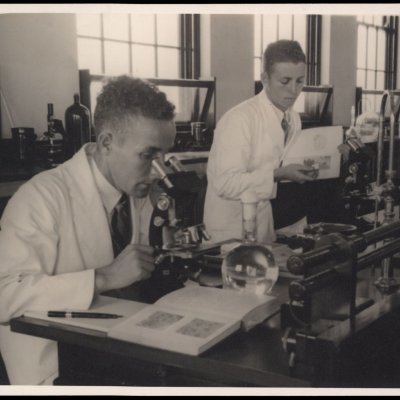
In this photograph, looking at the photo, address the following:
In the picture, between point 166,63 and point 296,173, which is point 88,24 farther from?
point 296,173

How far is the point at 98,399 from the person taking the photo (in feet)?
4.19

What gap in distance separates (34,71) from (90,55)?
0.29m

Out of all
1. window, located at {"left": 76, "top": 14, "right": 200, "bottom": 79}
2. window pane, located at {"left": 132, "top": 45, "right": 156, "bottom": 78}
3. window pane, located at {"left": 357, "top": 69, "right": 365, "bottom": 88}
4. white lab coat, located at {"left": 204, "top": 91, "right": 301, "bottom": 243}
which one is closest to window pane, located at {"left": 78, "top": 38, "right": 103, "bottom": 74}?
window, located at {"left": 76, "top": 14, "right": 200, "bottom": 79}

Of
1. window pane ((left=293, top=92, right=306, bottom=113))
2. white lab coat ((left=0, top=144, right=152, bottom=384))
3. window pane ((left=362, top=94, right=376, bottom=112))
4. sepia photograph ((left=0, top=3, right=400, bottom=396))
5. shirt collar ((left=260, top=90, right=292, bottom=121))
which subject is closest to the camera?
sepia photograph ((left=0, top=3, right=400, bottom=396))

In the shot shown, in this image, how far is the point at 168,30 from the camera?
6.08 feet

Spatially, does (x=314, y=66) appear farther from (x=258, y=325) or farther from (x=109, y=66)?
(x=258, y=325)

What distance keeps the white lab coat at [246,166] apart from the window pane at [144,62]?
1.18 feet

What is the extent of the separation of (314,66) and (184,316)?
4.59 ft

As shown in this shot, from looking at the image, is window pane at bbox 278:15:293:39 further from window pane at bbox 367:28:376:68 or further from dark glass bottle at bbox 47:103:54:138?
dark glass bottle at bbox 47:103:54:138

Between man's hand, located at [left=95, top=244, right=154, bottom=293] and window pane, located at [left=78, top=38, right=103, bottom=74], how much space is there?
0.94 metres

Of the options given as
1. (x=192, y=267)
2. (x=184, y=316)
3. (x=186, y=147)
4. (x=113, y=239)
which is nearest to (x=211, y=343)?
(x=184, y=316)

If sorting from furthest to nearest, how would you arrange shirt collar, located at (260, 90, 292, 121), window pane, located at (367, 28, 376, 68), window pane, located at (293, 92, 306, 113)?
window pane, located at (293, 92, 306, 113) < shirt collar, located at (260, 90, 292, 121) < window pane, located at (367, 28, 376, 68)

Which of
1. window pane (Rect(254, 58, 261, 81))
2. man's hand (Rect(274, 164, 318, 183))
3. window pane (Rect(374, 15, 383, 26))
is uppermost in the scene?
window pane (Rect(374, 15, 383, 26))

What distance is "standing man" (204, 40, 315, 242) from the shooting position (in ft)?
6.70
